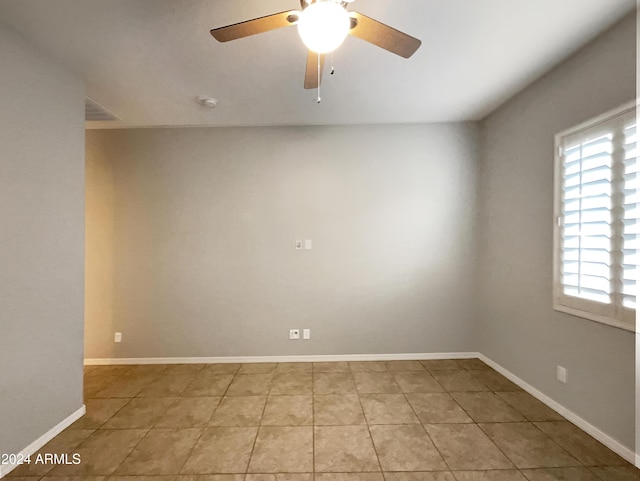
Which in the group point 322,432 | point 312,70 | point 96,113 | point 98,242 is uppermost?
point 96,113

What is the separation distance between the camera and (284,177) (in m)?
3.33

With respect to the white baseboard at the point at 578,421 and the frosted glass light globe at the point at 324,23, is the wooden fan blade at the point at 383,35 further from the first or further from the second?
the white baseboard at the point at 578,421

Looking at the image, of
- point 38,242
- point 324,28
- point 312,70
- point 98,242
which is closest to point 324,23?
point 324,28

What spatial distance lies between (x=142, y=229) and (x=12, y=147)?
5.15 ft

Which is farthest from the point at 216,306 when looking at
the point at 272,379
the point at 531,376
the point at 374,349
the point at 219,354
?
the point at 531,376

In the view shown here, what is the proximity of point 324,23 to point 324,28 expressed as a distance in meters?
0.02

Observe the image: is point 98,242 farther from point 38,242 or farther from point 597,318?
point 597,318

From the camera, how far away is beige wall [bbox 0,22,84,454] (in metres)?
1.75

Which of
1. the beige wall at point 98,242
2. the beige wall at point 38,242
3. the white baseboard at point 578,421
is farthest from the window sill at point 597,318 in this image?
the beige wall at point 98,242

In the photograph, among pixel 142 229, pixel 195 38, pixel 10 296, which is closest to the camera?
pixel 10 296

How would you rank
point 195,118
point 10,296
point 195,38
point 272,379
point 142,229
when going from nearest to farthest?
1. point 10,296
2. point 195,38
3. point 272,379
4. point 195,118
5. point 142,229

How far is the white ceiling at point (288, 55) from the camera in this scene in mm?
1662

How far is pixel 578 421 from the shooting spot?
82.4 inches

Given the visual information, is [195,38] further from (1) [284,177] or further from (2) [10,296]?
(2) [10,296]
